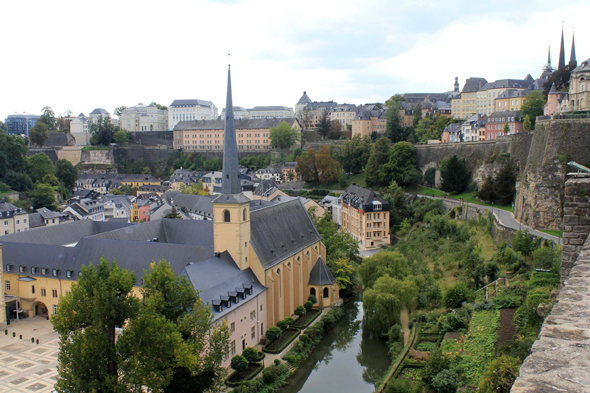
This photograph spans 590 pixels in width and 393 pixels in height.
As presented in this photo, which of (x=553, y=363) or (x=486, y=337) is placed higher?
(x=553, y=363)

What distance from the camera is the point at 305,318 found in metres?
32.4

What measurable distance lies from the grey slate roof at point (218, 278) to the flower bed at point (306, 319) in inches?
147

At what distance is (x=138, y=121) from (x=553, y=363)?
142342mm

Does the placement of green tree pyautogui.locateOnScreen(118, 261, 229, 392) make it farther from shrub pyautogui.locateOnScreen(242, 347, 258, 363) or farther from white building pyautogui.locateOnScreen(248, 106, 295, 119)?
white building pyautogui.locateOnScreen(248, 106, 295, 119)

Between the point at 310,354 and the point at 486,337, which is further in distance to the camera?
the point at 310,354

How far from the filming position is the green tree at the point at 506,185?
4747cm

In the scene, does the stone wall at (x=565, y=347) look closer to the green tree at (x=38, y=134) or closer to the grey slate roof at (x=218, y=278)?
the grey slate roof at (x=218, y=278)

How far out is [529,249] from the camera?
100 feet

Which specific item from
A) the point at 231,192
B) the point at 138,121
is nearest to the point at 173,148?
the point at 138,121

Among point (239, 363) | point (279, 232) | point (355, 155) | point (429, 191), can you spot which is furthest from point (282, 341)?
point (355, 155)

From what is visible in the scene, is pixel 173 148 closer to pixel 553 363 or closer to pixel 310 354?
pixel 310 354

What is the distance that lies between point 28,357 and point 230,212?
1328 centimetres

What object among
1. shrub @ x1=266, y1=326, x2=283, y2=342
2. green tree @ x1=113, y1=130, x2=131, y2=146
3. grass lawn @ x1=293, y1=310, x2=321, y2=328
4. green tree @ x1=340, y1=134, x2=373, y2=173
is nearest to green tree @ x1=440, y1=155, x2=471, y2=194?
green tree @ x1=340, y1=134, x2=373, y2=173

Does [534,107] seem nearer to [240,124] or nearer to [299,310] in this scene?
[299,310]
